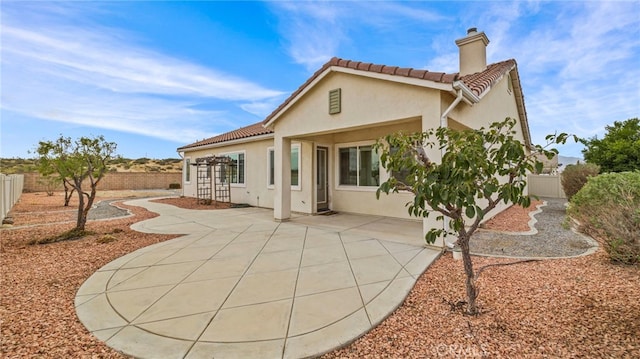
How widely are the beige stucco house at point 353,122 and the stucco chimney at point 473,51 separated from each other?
3 centimetres

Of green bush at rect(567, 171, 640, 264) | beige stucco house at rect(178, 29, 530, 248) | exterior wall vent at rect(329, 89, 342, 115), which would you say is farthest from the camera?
exterior wall vent at rect(329, 89, 342, 115)

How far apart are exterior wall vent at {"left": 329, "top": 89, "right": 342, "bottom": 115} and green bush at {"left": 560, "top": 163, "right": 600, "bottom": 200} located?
38.1 feet

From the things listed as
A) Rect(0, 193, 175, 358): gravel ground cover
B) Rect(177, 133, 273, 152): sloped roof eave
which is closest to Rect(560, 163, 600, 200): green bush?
Rect(177, 133, 273, 152): sloped roof eave

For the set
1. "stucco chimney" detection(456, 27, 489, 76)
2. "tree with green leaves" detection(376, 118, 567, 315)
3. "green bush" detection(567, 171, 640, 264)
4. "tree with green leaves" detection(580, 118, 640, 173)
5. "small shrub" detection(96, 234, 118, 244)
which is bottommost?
"small shrub" detection(96, 234, 118, 244)

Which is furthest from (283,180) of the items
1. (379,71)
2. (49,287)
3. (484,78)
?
(484,78)

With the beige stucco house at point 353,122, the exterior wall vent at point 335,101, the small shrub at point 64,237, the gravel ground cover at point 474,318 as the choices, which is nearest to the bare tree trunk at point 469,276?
the gravel ground cover at point 474,318

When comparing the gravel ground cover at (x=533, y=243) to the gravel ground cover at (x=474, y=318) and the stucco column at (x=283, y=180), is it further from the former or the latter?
the stucco column at (x=283, y=180)

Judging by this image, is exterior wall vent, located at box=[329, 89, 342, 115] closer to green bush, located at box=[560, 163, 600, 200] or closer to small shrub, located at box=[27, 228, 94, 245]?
small shrub, located at box=[27, 228, 94, 245]

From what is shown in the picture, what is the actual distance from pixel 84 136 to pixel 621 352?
1050cm

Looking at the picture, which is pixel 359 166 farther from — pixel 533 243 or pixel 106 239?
pixel 106 239

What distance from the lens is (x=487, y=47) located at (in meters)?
10.8

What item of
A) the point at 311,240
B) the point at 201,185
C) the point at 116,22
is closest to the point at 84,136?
the point at 116,22

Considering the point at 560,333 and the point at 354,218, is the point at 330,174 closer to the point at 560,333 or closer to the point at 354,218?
the point at 354,218

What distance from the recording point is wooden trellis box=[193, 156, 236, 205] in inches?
574
